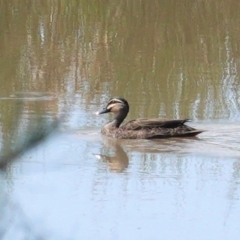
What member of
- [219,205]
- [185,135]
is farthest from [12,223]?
[185,135]

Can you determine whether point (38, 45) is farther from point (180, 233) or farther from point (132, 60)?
point (180, 233)

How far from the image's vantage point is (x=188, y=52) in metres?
13.8

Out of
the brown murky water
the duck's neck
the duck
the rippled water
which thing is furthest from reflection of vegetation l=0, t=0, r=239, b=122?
the rippled water

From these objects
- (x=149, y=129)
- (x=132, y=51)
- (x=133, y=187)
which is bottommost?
(x=133, y=187)

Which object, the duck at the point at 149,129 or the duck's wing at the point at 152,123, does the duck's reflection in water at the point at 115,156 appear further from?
the duck's wing at the point at 152,123

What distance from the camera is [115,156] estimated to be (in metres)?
9.34

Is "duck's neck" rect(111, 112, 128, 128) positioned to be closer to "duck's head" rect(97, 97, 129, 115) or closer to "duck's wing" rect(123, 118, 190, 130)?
"duck's head" rect(97, 97, 129, 115)

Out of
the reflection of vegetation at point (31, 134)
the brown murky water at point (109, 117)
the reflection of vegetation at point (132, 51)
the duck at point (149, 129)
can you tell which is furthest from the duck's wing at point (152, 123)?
the reflection of vegetation at point (31, 134)

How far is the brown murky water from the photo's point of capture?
21.8 feet

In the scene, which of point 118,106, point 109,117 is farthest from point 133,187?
point 109,117

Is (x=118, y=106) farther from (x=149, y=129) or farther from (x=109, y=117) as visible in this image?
(x=109, y=117)

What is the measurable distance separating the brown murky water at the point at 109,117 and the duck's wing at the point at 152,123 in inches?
6.0

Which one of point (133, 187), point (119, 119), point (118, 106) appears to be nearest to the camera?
point (133, 187)

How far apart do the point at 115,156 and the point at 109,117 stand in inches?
66.5
